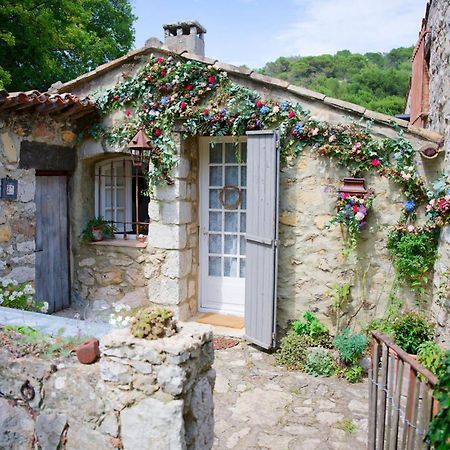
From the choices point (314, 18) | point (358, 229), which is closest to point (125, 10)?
point (358, 229)

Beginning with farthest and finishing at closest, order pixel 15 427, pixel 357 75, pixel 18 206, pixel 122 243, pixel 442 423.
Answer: pixel 357 75, pixel 122 243, pixel 18 206, pixel 15 427, pixel 442 423

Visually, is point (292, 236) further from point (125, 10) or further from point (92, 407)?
point (125, 10)

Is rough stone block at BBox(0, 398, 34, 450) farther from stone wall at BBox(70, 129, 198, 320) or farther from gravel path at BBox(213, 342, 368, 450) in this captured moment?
stone wall at BBox(70, 129, 198, 320)

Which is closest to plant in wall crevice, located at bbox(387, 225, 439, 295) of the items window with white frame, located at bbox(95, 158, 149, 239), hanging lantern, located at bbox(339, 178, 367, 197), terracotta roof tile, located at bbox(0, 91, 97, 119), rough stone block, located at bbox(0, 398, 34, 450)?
hanging lantern, located at bbox(339, 178, 367, 197)

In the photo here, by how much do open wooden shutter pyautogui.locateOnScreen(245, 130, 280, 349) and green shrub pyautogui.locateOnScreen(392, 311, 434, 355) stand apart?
53.1 inches

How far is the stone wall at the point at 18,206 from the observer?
5.33 metres

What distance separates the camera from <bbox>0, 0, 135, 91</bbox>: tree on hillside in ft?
35.0

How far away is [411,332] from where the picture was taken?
15.4 feet

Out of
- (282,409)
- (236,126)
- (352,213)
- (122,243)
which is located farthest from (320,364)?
(122,243)

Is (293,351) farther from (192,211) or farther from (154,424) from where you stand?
(154,424)

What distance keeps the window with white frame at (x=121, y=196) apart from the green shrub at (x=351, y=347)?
3224 millimetres

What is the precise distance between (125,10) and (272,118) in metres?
14.3

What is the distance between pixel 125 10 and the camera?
56.9 feet

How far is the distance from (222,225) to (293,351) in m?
2.05
